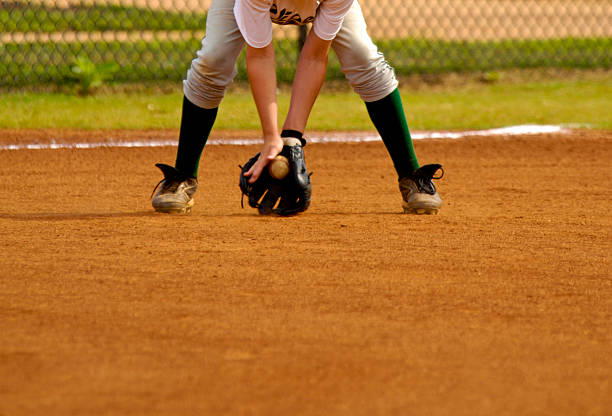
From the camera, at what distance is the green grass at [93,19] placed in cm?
890

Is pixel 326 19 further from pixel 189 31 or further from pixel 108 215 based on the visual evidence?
pixel 189 31

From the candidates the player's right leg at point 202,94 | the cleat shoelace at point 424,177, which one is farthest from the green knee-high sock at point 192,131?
the cleat shoelace at point 424,177

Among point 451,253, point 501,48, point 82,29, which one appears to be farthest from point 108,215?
point 501,48

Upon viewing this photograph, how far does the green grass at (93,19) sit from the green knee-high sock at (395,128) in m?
5.46

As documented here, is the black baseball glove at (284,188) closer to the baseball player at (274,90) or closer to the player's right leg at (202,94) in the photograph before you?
the baseball player at (274,90)

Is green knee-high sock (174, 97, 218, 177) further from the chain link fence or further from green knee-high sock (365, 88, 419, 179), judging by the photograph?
the chain link fence

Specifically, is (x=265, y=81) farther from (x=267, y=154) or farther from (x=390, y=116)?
(x=390, y=116)

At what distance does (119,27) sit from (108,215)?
225 inches

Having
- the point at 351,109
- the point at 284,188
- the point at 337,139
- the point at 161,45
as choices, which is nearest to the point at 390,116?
the point at 284,188

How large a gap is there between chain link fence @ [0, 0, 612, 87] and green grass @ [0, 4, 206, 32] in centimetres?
1

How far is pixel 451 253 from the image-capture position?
10.7ft

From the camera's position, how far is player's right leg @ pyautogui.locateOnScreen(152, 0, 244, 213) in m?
3.71

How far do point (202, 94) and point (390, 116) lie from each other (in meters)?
0.76

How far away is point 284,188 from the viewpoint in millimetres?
3801
